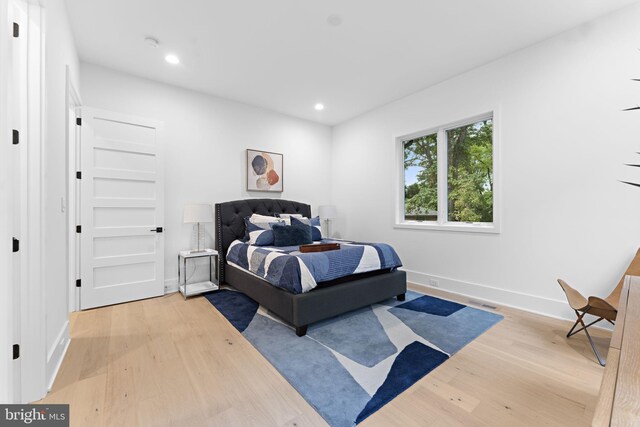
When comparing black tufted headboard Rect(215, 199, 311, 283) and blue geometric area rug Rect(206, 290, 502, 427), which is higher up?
black tufted headboard Rect(215, 199, 311, 283)

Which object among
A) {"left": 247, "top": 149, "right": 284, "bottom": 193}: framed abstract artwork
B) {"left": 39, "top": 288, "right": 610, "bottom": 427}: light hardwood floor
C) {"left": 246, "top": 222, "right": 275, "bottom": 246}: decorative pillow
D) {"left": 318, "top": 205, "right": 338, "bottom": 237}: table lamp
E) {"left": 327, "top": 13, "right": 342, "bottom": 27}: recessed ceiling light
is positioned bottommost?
{"left": 39, "top": 288, "right": 610, "bottom": 427}: light hardwood floor

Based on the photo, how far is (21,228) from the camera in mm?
1574

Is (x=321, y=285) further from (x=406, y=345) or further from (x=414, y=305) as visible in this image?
(x=414, y=305)

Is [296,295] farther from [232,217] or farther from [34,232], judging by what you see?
[232,217]

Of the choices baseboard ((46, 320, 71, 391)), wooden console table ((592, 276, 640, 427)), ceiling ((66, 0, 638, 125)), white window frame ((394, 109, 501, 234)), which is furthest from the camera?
white window frame ((394, 109, 501, 234))

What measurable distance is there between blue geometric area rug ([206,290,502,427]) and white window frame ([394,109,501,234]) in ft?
3.26

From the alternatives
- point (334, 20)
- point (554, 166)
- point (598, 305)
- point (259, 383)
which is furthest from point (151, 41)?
point (598, 305)

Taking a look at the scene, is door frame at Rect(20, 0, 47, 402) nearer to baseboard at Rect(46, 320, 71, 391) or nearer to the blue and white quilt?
baseboard at Rect(46, 320, 71, 391)

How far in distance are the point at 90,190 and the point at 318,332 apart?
116 inches

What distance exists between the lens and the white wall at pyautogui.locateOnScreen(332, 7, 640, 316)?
2449mm

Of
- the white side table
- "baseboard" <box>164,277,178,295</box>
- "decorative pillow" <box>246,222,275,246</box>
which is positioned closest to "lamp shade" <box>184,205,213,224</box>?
the white side table

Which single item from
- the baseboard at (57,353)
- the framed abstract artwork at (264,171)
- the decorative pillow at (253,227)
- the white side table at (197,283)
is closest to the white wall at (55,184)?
the baseboard at (57,353)

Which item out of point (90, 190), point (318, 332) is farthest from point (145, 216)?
point (318, 332)

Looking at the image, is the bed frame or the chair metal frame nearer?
the chair metal frame
